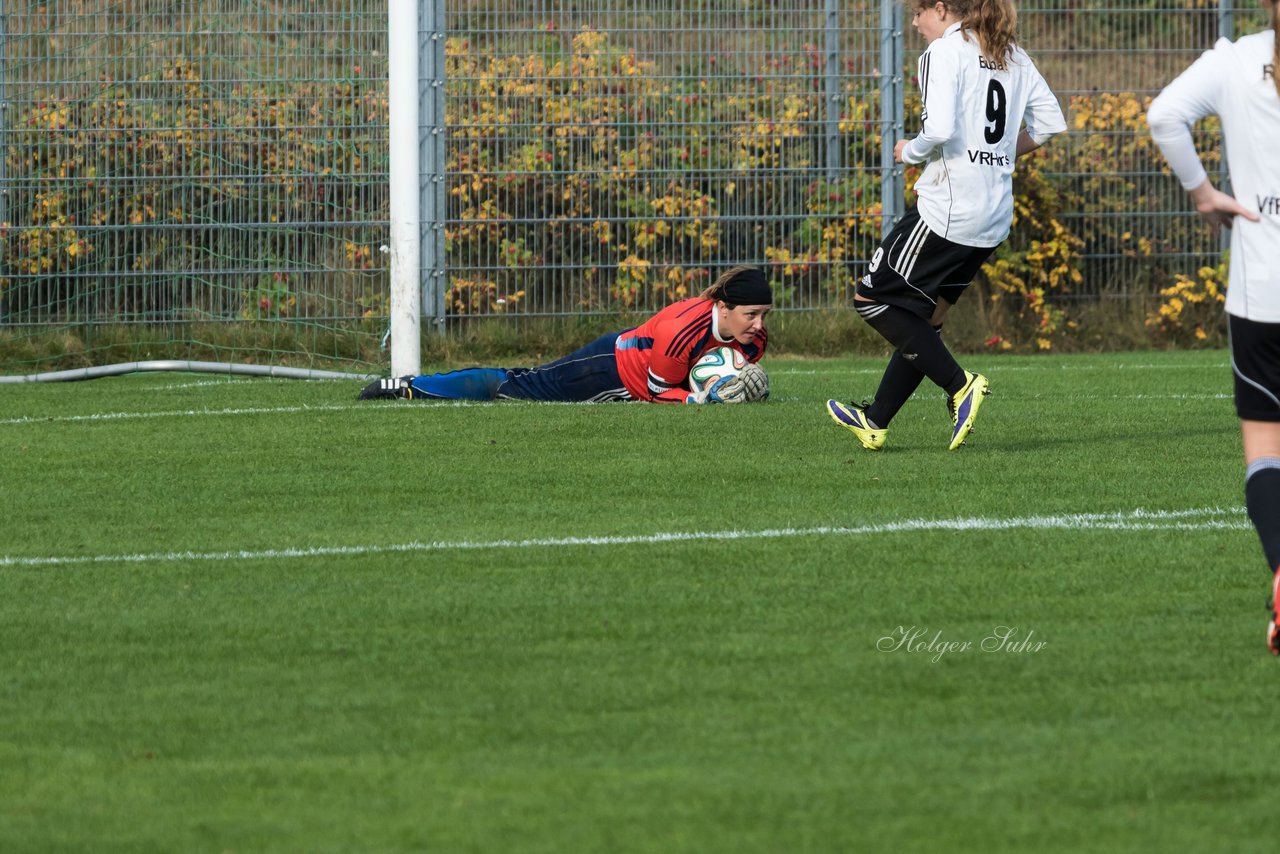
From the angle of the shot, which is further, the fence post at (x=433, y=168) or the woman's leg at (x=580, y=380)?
the fence post at (x=433, y=168)

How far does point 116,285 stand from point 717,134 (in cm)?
439

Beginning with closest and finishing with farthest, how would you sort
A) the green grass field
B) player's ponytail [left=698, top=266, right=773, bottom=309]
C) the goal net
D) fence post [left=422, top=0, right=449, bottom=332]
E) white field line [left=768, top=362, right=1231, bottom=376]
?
the green grass field < player's ponytail [left=698, top=266, right=773, bottom=309] < white field line [left=768, top=362, right=1231, bottom=376] < the goal net < fence post [left=422, top=0, right=449, bottom=332]

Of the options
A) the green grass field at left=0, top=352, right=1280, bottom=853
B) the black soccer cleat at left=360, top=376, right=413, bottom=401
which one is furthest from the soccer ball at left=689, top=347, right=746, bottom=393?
the green grass field at left=0, top=352, right=1280, bottom=853

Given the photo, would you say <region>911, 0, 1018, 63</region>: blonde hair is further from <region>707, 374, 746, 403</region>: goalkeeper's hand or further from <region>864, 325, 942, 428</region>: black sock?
<region>707, 374, 746, 403</region>: goalkeeper's hand

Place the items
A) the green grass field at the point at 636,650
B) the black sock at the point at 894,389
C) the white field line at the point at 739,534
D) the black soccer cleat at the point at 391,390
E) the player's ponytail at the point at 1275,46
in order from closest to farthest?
the green grass field at the point at 636,650 < the player's ponytail at the point at 1275,46 < the white field line at the point at 739,534 < the black sock at the point at 894,389 < the black soccer cleat at the point at 391,390

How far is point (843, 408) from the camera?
7.75 meters

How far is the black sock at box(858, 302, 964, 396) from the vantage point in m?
7.48

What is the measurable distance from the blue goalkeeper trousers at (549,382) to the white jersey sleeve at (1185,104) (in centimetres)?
563

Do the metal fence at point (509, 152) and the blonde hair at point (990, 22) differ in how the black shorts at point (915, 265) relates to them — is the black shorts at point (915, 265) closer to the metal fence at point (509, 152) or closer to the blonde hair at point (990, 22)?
the blonde hair at point (990, 22)

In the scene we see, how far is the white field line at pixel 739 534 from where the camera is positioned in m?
5.48

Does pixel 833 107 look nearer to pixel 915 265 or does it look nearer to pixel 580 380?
pixel 580 380

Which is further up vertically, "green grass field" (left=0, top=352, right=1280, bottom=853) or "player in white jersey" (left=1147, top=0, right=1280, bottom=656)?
"player in white jersey" (left=1147, top=0, right=1280, bottom=656)

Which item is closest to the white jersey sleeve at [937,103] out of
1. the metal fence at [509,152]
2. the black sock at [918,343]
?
the black sock at [918,343]

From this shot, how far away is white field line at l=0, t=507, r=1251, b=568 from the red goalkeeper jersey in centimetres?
363
